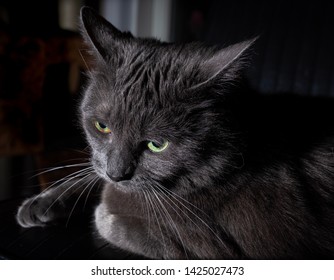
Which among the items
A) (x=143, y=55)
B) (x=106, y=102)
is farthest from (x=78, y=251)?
(x=143, y=55)

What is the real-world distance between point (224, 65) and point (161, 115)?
0.16 meters

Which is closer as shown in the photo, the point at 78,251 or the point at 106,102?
the point at 106,102

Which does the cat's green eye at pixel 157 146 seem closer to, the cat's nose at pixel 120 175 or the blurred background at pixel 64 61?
the cat's nose at pixel 120 175

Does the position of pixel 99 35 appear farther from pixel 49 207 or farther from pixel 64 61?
pixel 64 61

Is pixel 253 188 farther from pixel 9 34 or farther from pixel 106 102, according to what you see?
pixel 9 34

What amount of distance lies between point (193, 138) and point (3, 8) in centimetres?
149

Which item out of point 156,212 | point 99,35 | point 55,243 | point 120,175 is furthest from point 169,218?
point 99,35

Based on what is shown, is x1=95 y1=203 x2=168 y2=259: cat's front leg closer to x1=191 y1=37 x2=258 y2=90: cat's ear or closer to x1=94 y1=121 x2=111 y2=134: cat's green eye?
x1=94 y1=121 x2=111 y2=134: cat's green eye

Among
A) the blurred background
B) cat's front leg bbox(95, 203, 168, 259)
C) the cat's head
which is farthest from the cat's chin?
the blurred background

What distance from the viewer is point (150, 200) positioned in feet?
3.29

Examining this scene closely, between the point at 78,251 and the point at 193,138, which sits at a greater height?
the point at 193,138

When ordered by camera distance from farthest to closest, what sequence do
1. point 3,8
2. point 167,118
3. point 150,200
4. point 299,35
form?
point 3,8
point 299,35
point 150,200
point 167,118

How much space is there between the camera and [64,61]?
6.95 feet

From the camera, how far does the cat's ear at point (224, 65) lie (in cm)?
83
